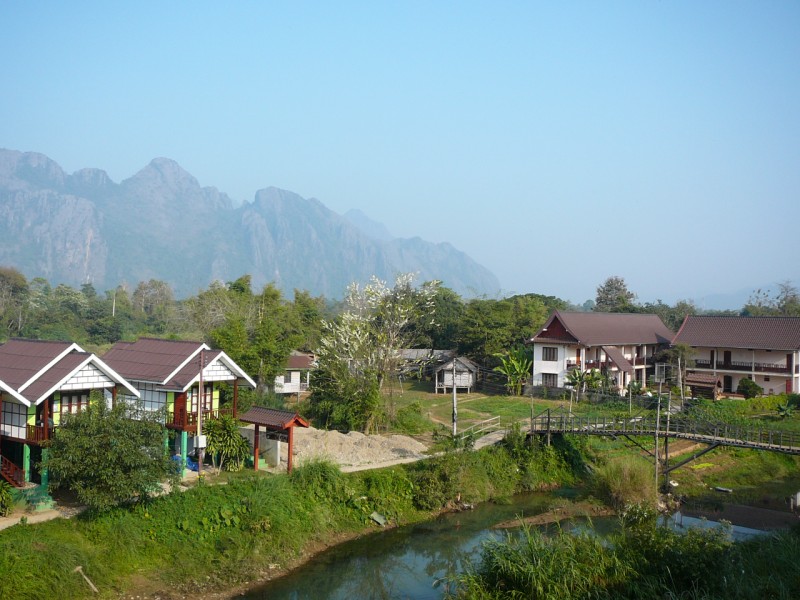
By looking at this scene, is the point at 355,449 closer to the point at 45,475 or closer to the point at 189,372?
the point at 189,372

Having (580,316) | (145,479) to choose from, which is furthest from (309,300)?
(145,479)

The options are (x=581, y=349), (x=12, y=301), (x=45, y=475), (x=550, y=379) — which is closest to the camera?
(x=45, y=475)

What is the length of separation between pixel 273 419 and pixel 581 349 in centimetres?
2729

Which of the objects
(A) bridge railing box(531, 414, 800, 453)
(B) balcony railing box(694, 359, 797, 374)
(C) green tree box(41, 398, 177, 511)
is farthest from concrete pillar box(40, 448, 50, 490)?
(B) balcony railing box(694, 359, 797, 374)

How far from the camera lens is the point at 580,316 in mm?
49312

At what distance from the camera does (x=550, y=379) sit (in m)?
47.5

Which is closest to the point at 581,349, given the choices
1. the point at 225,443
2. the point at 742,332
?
the point at 742,332

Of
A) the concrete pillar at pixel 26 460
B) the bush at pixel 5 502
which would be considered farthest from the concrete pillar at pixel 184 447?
the bush at pixel 5 502

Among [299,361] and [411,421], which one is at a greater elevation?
[299,361]

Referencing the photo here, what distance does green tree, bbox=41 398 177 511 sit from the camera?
62.4ft

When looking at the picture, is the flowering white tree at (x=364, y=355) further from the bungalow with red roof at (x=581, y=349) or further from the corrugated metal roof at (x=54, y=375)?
the corrugated metal roof at (x=54, y=375)

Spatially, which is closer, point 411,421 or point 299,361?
Result: point 411,421

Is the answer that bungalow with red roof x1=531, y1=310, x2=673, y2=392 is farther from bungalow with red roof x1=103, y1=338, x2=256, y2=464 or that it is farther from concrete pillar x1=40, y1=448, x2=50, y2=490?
concrete pillar x1=40, y1=448, x2=50, y2=490

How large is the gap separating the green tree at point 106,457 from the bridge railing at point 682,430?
17.1 metres
